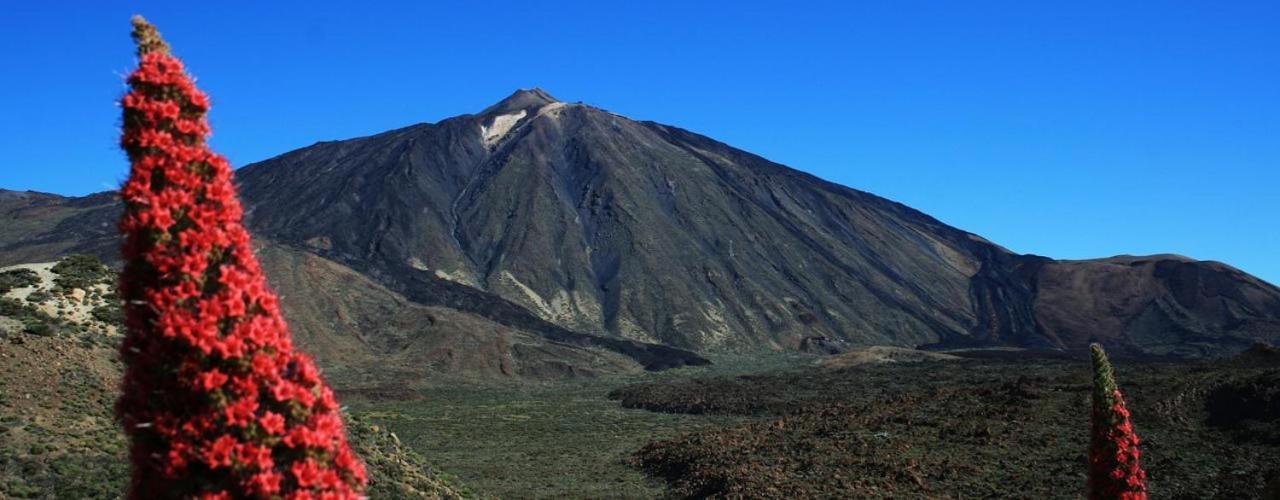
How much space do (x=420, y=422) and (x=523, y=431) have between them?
6.07 meters

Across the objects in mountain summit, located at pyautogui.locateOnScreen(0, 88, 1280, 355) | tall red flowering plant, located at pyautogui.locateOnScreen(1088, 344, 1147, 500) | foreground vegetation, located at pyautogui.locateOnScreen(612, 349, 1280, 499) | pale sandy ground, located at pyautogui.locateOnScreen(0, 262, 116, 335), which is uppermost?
mountain summit, located at pyautogui.locateOnScreen(0, 88, 1280, 355)

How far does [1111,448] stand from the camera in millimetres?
9211

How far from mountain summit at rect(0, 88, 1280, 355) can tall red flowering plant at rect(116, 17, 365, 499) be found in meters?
96.6

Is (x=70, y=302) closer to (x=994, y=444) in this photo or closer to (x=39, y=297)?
(x=39, y=297)

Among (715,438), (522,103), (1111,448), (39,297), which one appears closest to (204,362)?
(1111,448)

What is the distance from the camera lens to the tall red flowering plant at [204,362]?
4730mm

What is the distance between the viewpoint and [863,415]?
1741 inches

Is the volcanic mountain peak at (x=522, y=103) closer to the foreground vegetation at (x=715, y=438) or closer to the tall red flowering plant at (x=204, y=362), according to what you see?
the foreground vegetation at (x=715, y=438)

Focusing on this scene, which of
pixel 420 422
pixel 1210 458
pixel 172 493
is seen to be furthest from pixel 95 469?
pixel 420 422

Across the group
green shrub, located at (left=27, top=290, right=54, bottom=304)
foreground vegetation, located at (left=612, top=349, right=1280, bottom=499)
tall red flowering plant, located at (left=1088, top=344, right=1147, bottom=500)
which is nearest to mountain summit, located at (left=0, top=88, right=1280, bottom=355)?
foreground vegetation, located at (left=612, top=349, right=1280, bottom=499)

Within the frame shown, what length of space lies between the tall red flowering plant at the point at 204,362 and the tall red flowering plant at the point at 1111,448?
22.3 ft

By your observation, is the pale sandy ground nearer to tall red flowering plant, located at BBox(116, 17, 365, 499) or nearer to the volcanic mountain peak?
tall red flowering plant, located at BBox(116, 17, 365, 499)

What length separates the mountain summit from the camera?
11738 centimetres

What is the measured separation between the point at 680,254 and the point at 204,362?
124 m
